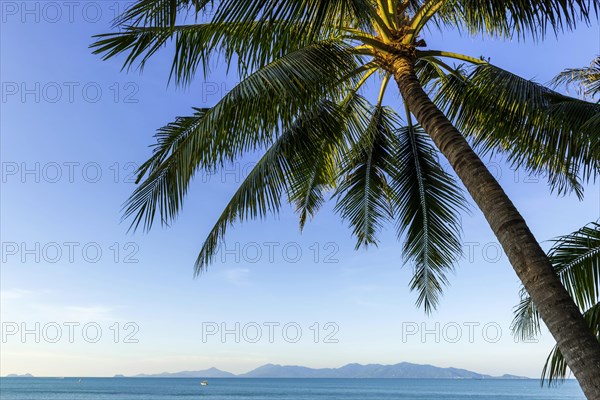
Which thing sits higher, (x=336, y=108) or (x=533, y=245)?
(x=336, y=108)

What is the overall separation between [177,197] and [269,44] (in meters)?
1.87

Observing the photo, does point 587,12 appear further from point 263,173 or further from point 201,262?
point 201,262

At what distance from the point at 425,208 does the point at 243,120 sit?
3.42 m

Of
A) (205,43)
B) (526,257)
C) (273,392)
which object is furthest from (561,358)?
(273,392)

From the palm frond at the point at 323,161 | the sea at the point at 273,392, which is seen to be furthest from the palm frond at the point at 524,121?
the sea at the point at 273,392

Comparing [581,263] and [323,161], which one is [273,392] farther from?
[581,263]

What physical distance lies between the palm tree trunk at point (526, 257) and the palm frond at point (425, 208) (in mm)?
3006

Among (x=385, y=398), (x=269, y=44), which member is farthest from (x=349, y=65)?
(x=385, y=398)

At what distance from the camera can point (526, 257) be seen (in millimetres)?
3625

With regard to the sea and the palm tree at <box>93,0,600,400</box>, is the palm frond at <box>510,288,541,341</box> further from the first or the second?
the sea

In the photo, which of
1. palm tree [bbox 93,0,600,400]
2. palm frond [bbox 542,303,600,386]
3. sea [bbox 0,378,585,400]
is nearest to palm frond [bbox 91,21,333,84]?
palm tree [bbox 93,0,600,400]

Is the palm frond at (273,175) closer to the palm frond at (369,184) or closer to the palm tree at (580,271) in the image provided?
the palm frond at (369,184)

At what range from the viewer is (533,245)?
12.0ft

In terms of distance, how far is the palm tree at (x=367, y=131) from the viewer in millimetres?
4238
